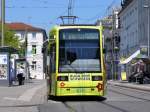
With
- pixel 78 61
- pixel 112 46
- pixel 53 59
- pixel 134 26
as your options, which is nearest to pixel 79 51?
pixel 78 61

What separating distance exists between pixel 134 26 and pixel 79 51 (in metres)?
64.3

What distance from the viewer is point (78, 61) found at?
27141 millimetres

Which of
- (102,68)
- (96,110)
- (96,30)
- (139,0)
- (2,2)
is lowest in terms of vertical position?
(96,110)

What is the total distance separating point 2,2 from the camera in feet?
141

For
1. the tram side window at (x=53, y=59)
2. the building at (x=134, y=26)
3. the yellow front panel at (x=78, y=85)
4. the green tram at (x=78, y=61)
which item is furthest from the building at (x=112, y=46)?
the yellow front panel at (x=78, y=85)

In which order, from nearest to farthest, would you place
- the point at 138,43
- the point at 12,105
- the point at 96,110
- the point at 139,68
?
1. the point at 96,110
2. the point at 12,105
3. the point at 139,68
4. the point at 138,43

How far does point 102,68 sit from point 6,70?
1748 cm

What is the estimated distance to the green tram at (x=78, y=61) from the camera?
2688 cm

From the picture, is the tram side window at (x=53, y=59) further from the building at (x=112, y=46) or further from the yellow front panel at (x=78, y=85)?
the building at (x=112, y=46)

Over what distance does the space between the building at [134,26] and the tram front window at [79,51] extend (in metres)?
47.6

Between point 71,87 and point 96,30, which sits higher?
point 96,30

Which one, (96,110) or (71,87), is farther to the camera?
(71,87)

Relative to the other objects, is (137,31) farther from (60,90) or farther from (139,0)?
(60,90)

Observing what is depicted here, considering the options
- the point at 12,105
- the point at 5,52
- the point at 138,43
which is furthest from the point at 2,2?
the point at 138,43
